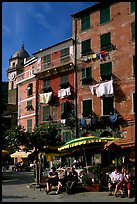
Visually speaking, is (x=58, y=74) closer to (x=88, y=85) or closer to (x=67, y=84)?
(x=67, y=84)

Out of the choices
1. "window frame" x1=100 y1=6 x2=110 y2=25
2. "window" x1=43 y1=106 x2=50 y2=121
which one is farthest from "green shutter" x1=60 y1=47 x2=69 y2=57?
"window" x1=43 y1=106 x2=50 y2=121

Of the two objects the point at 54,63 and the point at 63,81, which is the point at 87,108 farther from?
the point at 54,63

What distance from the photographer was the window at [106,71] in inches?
1201


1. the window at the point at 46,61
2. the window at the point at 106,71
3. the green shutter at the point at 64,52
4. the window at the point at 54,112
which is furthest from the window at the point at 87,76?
the window at the point at 46,61

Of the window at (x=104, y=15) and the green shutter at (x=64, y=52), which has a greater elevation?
the window at (x=104, y=15)

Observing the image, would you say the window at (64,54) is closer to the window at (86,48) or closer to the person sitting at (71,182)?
the window at (86,48)

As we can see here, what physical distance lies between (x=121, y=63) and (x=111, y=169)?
49.1ft

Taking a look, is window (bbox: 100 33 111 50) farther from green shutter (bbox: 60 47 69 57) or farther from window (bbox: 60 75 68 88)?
window (bbox: 60 75 68 88)

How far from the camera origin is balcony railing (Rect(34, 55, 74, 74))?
34478 mm

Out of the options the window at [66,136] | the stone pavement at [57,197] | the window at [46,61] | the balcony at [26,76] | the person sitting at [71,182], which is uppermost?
the window at [46,61]

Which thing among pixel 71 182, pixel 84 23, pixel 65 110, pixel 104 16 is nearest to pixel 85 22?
pixel 84 23

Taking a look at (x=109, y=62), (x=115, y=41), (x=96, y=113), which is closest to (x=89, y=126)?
(x=96, y=113)

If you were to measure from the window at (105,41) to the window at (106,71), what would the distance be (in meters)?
1.67

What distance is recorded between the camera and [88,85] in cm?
3228
